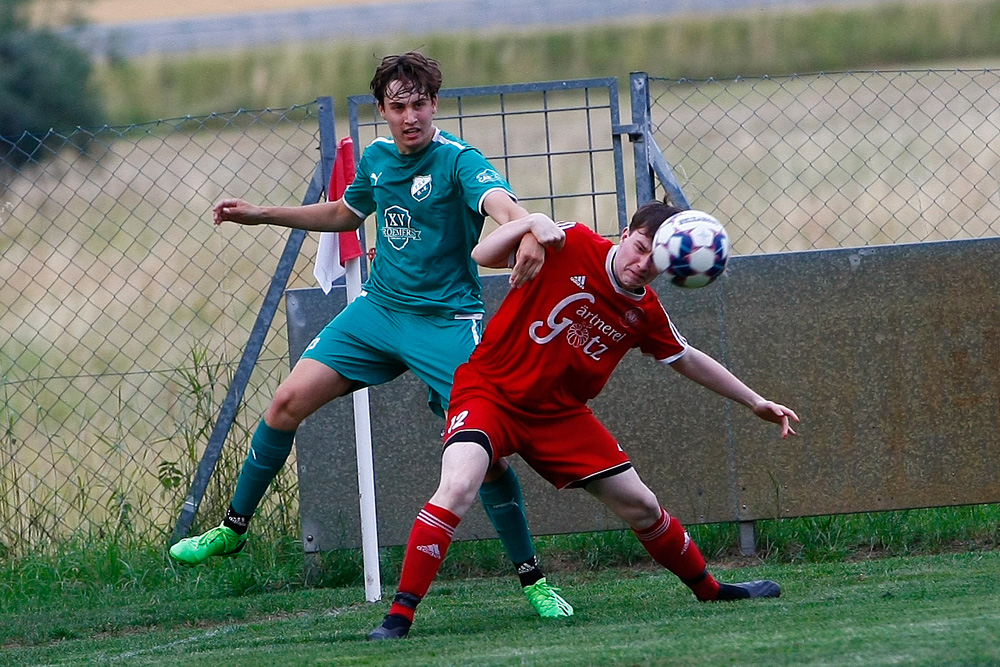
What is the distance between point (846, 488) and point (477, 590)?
1.82m

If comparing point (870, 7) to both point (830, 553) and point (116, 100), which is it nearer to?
point (116, 100)

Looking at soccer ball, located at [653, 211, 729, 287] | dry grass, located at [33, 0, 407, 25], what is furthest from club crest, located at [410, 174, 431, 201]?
dry grass, located at [33, 0, 407, 25]

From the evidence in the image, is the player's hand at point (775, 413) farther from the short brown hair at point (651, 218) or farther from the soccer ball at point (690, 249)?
the short brown hair at point (651, 218)

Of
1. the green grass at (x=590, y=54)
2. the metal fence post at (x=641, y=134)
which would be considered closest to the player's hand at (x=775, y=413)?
the metal fence post at (x=641, y=134)

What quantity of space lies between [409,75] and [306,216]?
0.80 meters

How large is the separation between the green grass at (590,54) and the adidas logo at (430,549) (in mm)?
20514

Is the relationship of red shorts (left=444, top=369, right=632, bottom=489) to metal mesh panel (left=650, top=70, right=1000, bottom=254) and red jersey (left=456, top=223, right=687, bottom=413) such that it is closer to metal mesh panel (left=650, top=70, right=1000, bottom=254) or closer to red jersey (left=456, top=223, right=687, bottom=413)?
red jersey (left=456, top=223, right=687, bottom=413)

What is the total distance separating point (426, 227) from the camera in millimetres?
4992

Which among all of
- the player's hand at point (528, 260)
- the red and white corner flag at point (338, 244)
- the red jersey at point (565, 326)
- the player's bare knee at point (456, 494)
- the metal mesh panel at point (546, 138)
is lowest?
the player's bare knee at point (456, 494)

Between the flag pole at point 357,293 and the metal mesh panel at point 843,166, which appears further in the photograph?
the metal mesh panel at point 843,166

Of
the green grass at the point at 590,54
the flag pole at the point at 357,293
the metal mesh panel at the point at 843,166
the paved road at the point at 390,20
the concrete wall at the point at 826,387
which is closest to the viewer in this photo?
the flag pole at the point at 357,293

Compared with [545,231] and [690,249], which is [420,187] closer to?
[545,231]

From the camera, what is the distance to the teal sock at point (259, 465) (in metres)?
5.29

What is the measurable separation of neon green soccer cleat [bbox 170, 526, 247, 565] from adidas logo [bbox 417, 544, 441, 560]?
4.05ft
